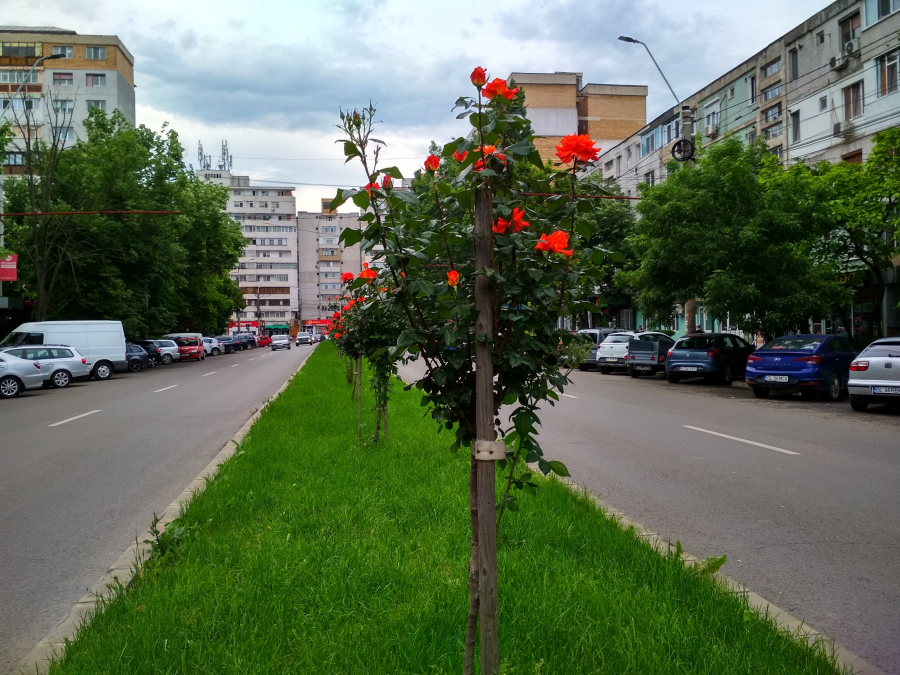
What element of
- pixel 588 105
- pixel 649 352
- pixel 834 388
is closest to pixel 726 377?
pixel 649 352

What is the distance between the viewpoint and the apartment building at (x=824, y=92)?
2805cm

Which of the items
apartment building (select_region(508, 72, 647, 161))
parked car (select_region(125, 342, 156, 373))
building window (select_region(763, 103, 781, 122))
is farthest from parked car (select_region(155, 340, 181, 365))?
apartment building (select_region(508, 72, 647, 161))

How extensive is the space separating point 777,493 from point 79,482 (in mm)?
7409

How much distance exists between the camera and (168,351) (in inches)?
1815

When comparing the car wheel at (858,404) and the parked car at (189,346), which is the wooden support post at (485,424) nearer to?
the car wheel at (858,404)

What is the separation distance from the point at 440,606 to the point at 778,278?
20823 millimetres

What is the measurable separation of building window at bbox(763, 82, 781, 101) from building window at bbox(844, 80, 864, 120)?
5190 mm

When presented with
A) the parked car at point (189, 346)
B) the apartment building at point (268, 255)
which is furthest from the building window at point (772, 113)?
the apartment building at point (268, 255)

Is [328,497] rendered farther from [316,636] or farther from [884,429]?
[884,429]

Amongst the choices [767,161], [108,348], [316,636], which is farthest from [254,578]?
[108,348]

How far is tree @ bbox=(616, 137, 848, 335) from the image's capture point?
2209 cm

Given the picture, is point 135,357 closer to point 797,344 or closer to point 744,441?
point 797,344

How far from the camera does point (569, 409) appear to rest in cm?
1656

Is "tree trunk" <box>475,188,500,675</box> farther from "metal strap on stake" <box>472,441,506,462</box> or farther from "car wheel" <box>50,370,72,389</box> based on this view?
"car wheel" <box>50,370,72,389</box>
